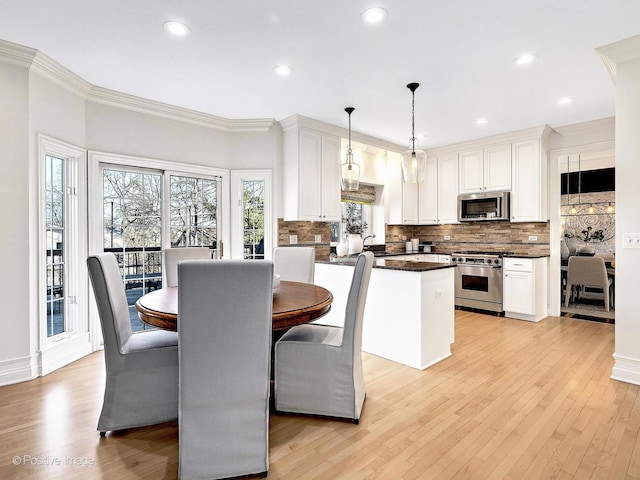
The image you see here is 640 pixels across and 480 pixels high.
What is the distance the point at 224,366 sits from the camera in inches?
63.2

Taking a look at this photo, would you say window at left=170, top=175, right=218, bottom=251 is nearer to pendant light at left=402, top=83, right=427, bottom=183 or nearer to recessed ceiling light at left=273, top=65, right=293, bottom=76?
recessed ceiling light at left=273, top=65, right=293, bottom=76

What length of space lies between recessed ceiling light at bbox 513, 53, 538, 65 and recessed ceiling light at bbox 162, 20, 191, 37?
8.29 ft

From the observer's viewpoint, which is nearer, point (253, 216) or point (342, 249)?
point (342, 249)

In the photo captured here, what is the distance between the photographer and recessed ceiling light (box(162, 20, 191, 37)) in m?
2.38

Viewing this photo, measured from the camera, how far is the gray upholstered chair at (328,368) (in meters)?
2.14

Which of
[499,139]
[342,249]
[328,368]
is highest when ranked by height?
[499,139]

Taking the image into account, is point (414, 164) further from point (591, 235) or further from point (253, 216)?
point (591, 235)

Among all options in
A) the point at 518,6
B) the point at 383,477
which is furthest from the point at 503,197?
the point at 383,477

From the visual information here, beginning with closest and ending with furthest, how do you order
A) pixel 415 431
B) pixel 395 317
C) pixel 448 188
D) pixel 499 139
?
1. pixel 415 431
2. pixel 395 317
3. pixel 499 139
4. pixel 448 188

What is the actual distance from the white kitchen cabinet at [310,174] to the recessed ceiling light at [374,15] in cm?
210

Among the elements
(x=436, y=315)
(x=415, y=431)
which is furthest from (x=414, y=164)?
(x=415, y=431)

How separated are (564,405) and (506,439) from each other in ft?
2.35

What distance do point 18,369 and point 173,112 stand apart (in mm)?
2801

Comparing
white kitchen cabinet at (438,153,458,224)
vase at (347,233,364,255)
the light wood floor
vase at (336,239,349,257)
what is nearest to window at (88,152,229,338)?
the light wood floor
